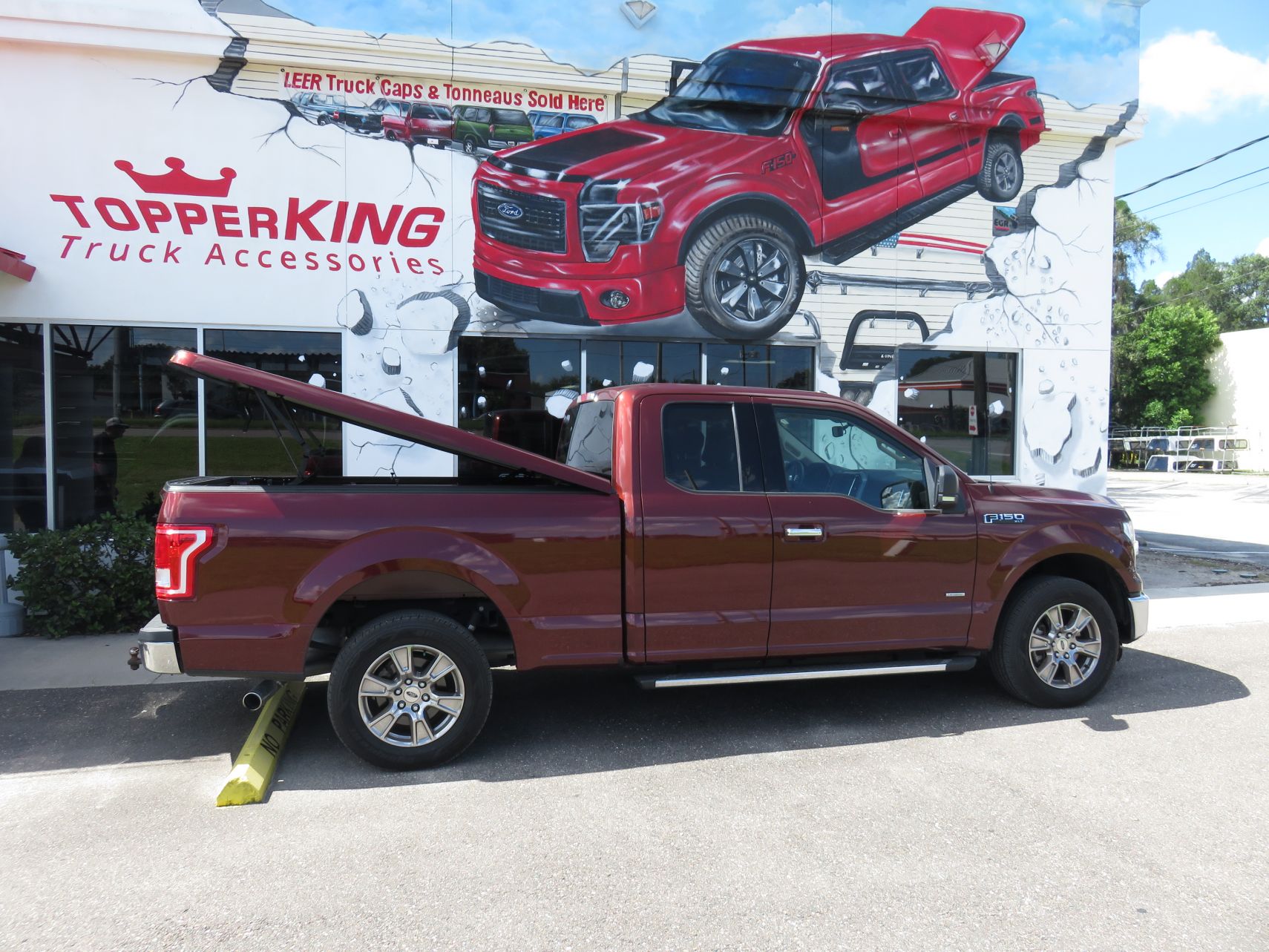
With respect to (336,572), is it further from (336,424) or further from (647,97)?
(647,97)

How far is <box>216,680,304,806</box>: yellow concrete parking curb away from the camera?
4004mm

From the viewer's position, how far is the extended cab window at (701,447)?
15.6 ft

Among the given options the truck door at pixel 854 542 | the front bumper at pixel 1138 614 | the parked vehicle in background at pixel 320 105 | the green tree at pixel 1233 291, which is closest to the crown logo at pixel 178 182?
the parked vehicle in background at pixel 320 105

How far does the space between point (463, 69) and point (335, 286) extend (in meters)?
2.70

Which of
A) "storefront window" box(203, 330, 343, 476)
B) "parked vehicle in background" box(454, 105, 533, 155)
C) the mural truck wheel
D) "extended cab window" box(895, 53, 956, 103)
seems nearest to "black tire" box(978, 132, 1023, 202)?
"extended cab window" box(895, 53, 956, 103)

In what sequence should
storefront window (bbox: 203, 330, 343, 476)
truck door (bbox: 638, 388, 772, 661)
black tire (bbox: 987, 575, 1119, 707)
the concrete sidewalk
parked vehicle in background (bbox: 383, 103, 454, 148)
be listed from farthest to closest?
parked vehicle in background (bbox: 383, 103, 454, 148) < storefront window (bbox: 203, 330, 343, 476) < the concrete sidewalk < black tire (bbox: 987, 575, 1119, 707) < truck door (bbox: 638, 388, 772, 661)

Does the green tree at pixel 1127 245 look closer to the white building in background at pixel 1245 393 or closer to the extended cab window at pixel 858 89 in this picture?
the white building in background at pixel 1245 393

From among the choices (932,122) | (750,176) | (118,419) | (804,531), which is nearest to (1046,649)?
(804,531)

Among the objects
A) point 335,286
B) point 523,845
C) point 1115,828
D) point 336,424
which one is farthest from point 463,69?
point 1115,828

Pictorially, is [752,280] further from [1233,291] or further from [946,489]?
[1233,291]

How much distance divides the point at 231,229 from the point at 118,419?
2.24 metres

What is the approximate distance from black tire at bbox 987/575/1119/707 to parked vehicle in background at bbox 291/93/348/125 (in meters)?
8.04

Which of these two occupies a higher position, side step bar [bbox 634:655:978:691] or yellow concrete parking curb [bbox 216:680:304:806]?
side step bar [bbox 634:655:978:691]

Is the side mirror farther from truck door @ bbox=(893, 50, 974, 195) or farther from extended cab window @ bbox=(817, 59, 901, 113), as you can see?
truck door @ bbox=(893, 50, 974, 195)
